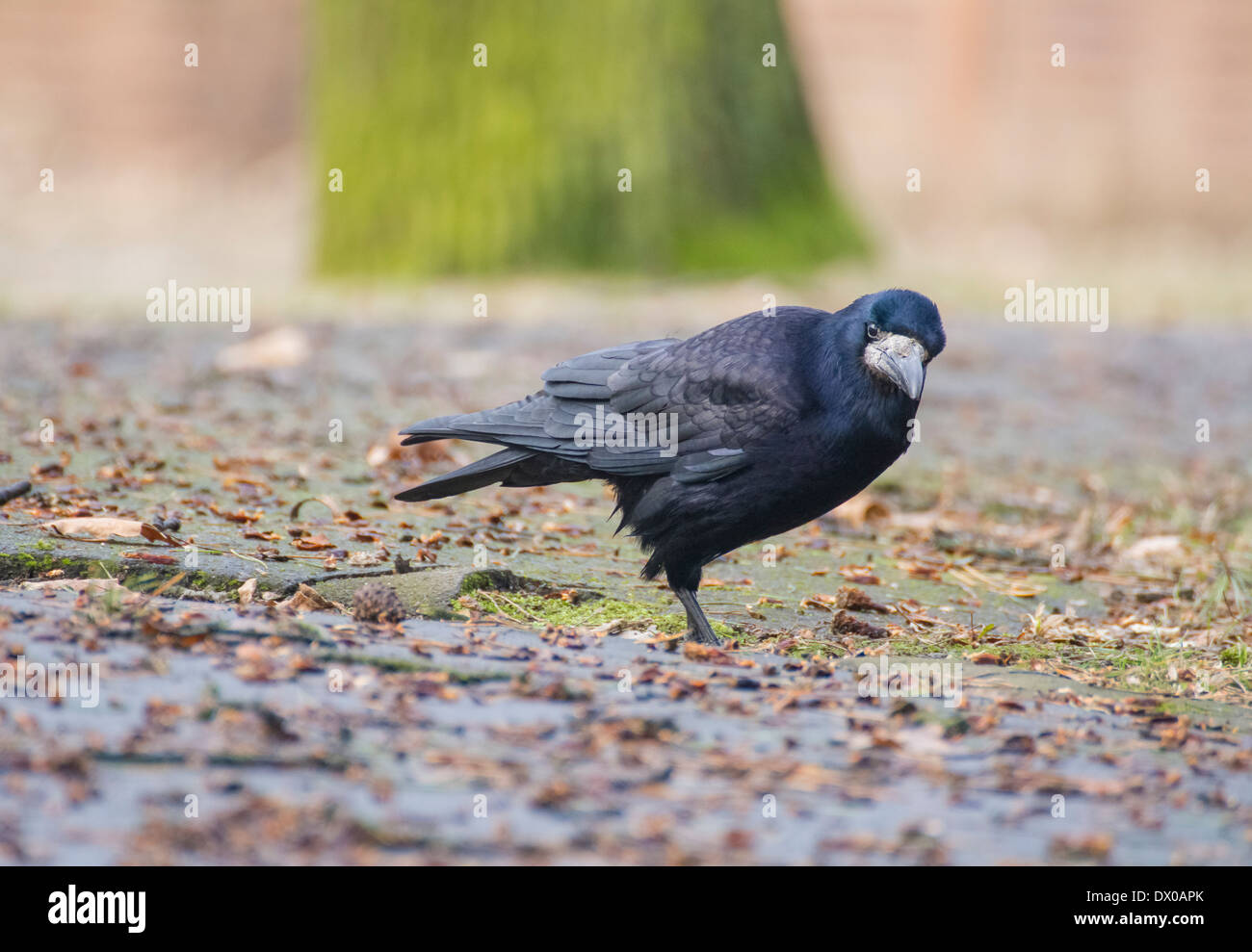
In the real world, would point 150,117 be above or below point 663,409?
above

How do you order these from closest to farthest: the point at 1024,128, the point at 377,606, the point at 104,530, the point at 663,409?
the point at 377,606 → the point at 104,530 → the point at 663,409 → the point at 1024,128

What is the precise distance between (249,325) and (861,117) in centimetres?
916

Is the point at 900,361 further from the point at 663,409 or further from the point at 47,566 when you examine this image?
the point at 47,566

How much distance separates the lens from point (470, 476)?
4.40 meters

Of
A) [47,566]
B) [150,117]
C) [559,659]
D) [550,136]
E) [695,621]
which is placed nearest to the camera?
[559,659]

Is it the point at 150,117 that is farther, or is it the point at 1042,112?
the point at 150,117

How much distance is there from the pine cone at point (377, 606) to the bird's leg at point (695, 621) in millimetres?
816

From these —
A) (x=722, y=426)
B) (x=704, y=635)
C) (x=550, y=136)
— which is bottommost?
(x=704, y=635)

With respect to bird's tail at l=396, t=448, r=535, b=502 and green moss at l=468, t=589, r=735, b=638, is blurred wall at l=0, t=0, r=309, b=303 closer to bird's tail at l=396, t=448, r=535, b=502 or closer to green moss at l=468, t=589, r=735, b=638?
bird's tail at l=396, t=448, r=535, b=502

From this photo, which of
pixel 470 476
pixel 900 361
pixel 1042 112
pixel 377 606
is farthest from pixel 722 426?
pixel 1042 112

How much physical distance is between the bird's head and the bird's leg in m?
0.81

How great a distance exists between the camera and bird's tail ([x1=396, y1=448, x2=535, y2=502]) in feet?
14.3

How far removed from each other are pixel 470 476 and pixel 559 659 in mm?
1057

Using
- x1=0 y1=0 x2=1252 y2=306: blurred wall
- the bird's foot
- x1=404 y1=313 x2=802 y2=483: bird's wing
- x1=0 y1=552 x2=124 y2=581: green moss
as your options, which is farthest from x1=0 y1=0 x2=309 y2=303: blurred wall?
the bird's foot
